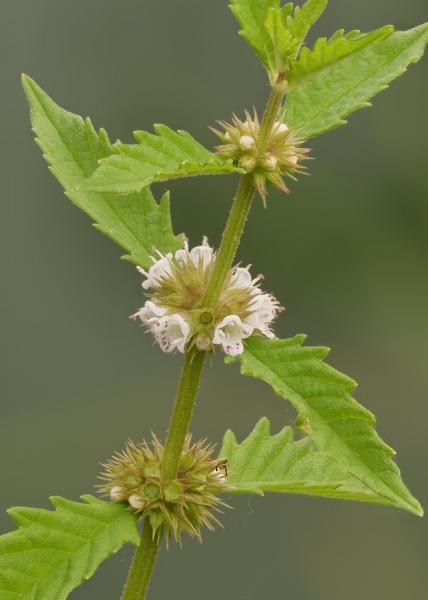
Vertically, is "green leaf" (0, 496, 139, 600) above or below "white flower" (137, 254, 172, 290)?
below

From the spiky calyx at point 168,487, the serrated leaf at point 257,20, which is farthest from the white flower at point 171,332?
the serrated leaf at point 257,20

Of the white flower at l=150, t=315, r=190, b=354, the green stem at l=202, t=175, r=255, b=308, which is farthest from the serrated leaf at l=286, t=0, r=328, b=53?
the white flower at l=150, t=315, r=190, b=354

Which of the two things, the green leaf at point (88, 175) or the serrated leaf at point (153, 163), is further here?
the green leaf at point (88, 175)

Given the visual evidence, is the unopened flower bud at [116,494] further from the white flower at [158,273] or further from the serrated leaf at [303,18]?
the serrated leaf at [303,18]

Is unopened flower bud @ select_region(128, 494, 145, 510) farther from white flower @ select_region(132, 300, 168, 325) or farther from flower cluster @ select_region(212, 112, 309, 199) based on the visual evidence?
flower cluster @ select_region(212, 112, 309, 199)

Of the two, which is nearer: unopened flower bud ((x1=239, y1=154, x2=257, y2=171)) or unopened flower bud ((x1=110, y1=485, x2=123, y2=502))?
unopened flower bud ((x1=239, y1=154, x2=257, y2=171))

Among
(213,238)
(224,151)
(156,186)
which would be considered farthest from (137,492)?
(213,238)
